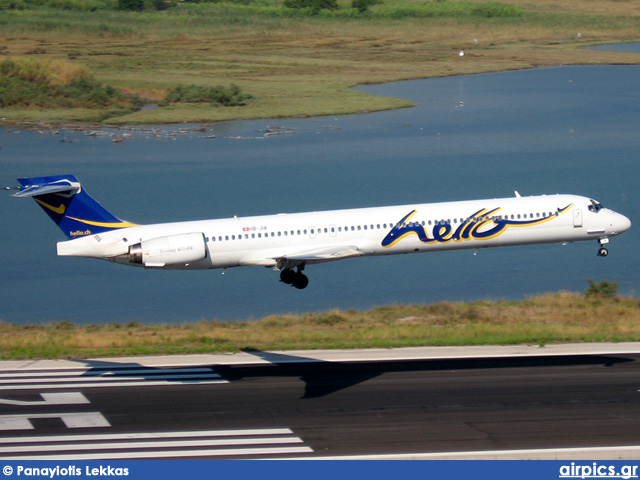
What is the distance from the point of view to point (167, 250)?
159 ft

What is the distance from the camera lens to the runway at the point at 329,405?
82.4ft

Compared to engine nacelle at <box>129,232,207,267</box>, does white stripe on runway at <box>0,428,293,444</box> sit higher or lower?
higher

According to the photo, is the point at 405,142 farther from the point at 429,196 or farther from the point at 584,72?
the point at 584,72

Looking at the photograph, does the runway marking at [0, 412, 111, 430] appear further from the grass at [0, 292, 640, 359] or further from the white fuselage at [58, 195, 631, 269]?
the white fuselage at [58, 195, 631, 269]

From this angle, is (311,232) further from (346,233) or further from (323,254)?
(346,233)

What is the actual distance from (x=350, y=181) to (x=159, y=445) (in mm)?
60855

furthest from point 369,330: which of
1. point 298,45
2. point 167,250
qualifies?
point 298,45

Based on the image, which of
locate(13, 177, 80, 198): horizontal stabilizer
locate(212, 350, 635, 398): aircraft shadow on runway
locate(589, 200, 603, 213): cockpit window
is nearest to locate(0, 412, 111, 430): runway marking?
locate(212, 350, 635, 398): aircraft shadow on runway

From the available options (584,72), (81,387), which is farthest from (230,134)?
(81,387)

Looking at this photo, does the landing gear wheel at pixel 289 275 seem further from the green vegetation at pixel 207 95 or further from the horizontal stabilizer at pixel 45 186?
the green vegetation at pixel 207 95

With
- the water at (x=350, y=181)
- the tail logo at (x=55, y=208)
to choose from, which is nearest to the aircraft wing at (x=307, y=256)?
the water at (x=350, y=181)

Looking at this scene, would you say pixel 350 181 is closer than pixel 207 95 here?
Yes

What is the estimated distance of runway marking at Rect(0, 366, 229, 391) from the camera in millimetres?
31797

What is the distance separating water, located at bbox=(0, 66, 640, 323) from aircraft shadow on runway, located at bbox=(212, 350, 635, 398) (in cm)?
2115
